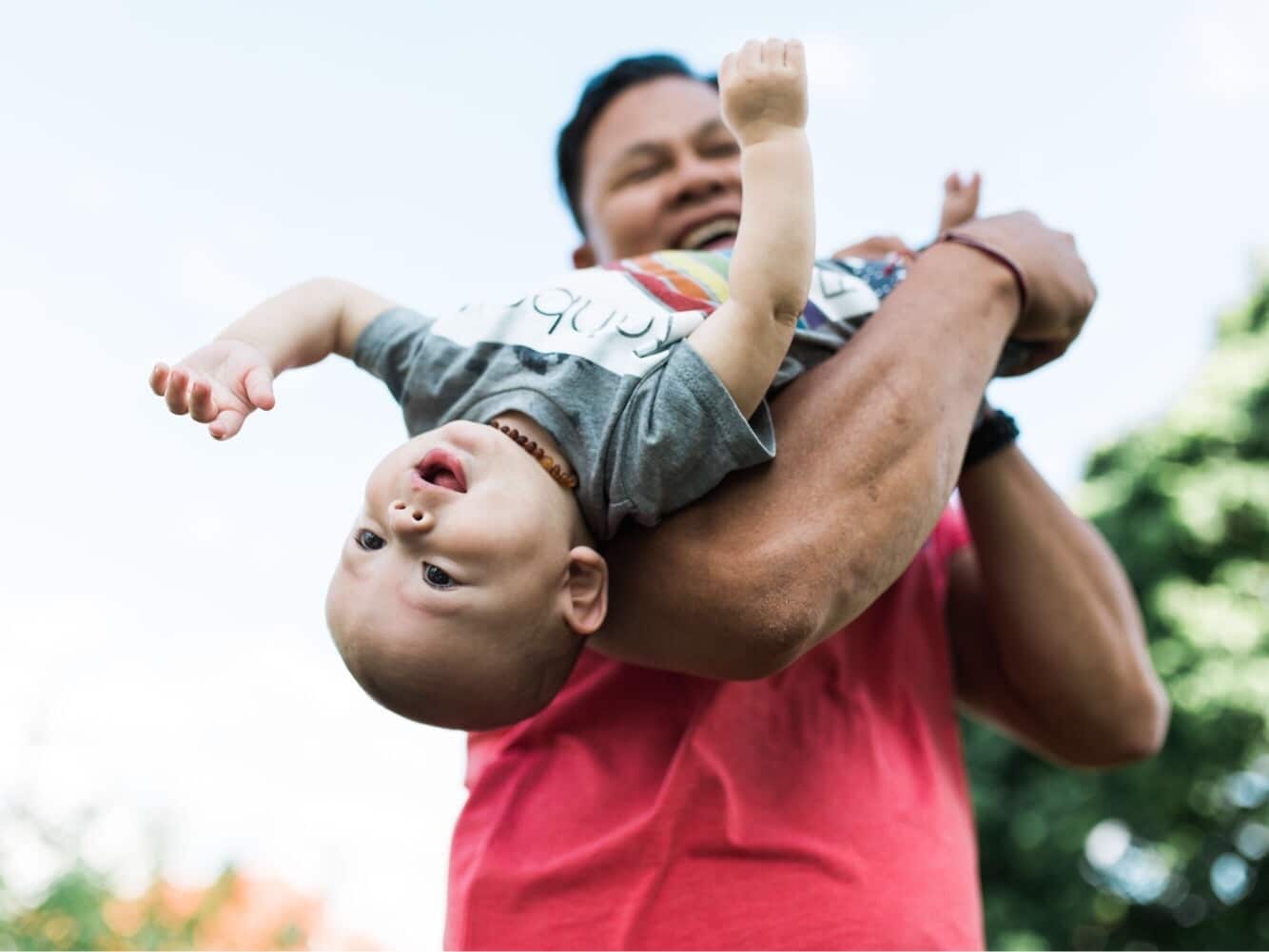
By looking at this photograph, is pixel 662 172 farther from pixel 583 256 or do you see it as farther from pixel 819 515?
pixel 819 515

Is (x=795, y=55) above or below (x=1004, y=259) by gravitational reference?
above

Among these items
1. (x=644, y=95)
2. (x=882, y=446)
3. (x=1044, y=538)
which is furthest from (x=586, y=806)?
(x=644, y=95)

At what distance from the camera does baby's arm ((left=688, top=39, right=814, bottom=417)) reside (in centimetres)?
125

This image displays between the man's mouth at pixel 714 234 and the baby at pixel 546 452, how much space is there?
617 millimetres

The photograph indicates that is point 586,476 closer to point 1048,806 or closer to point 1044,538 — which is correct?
point 1044,538

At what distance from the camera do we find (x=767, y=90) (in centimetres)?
129

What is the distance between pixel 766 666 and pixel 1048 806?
7.80 m

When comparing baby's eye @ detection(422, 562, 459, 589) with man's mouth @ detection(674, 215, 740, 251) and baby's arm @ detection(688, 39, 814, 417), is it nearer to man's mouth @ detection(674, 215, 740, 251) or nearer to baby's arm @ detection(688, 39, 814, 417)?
baby's arm @ detection(688, 39, 814, 417)

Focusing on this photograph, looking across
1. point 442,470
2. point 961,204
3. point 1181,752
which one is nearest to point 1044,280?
point 961,204

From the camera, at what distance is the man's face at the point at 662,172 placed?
2.03 meters

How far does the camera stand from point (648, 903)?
5.21 ft

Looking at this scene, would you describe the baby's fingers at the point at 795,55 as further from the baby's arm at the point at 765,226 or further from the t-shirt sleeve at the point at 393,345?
the t-shirt sleeve at the point at 393,345

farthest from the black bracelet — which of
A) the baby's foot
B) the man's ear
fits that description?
the man's ear

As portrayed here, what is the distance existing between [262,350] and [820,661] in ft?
2.91
